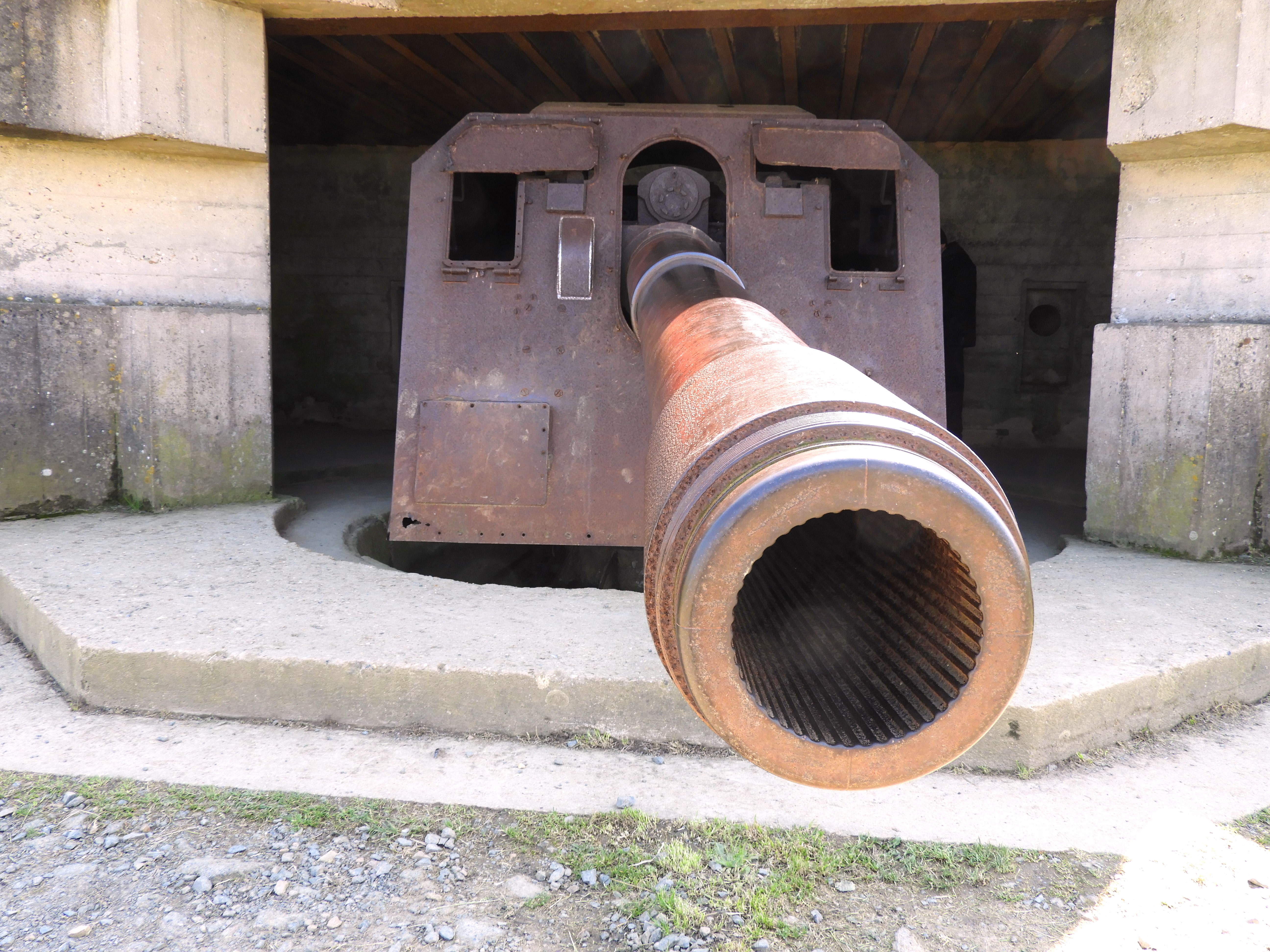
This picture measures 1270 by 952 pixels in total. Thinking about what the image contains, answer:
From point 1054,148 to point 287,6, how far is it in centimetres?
625

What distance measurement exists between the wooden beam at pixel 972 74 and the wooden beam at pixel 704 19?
0.28 meters

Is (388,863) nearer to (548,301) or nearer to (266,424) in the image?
(548,301)

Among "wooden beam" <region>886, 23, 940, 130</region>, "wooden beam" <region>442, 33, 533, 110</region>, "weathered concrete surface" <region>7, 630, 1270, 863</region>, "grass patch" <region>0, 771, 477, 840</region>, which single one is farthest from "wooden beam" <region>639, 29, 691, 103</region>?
"grass patch" <region>0, 771, 477, 840</region>

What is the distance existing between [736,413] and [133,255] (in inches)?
157

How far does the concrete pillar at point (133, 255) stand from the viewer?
3.74 metres

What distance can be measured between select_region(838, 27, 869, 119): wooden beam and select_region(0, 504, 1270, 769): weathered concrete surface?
3.04 metres

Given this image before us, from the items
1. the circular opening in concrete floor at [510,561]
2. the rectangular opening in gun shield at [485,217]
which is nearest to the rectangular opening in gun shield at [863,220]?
the rectangular opening in gun shield at [485,217]

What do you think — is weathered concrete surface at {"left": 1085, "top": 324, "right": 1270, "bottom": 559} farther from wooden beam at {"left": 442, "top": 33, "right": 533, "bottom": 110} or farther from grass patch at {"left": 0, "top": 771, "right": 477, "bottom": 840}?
wooden beam at {"left": 442, "top": 33, "right": 533, "bottom": 110}

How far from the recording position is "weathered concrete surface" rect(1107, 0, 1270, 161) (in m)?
3.35

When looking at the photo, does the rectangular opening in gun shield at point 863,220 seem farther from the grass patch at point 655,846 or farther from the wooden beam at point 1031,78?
the grass patch at point 655,846

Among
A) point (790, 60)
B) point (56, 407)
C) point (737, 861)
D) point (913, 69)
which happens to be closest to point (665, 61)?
point (790, 60)

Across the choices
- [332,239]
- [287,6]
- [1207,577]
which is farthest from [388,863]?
[332,239]

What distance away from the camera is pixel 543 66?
212 inches

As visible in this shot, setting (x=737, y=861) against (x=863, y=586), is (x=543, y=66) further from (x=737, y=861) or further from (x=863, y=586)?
(x=863, y=586)
